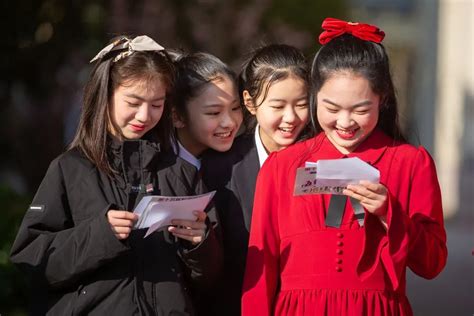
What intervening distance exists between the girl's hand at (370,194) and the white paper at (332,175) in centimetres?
3

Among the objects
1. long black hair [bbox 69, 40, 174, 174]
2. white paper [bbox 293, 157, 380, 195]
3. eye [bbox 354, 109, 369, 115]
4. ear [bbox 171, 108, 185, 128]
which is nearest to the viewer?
white paper [bbox 293, 157, 380, 195]

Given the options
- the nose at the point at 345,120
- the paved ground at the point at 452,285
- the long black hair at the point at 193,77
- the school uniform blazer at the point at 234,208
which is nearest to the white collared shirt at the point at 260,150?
the school uniform blazer at the point at 234,208

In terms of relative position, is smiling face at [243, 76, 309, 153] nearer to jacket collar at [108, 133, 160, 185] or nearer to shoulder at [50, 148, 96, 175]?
jacket collar at [108, 133, 160, 185]

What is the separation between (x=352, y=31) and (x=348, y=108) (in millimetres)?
344

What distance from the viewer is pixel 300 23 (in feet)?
49.6

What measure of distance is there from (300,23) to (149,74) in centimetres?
1142

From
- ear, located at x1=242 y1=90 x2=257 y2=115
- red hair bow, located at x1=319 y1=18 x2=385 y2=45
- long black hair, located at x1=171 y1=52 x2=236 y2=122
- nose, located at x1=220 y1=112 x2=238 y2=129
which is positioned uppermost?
red hair bow, located at x1=319 y1=18 x2=385 y2=45

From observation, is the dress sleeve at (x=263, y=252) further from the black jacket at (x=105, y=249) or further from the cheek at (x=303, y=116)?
the cheek at (x=303, y=116)

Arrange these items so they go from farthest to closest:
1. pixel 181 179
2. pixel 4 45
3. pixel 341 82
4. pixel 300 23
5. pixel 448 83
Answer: pixel 448 83, pixel 300 23, pixel 4 45, pixel 181 179, pixel 341 82

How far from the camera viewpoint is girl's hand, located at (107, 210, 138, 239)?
354cm

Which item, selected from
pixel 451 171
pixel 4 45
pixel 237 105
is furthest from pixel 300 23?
pixel 237 105

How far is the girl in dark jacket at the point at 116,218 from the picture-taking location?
3648mm

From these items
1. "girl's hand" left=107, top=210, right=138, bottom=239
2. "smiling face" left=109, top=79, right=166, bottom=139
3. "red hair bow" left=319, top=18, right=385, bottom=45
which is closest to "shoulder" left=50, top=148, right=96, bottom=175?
"smiling face" left=109, top=79, right=166, bottom=139

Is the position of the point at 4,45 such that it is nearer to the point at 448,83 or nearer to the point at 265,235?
the point at 265,235
